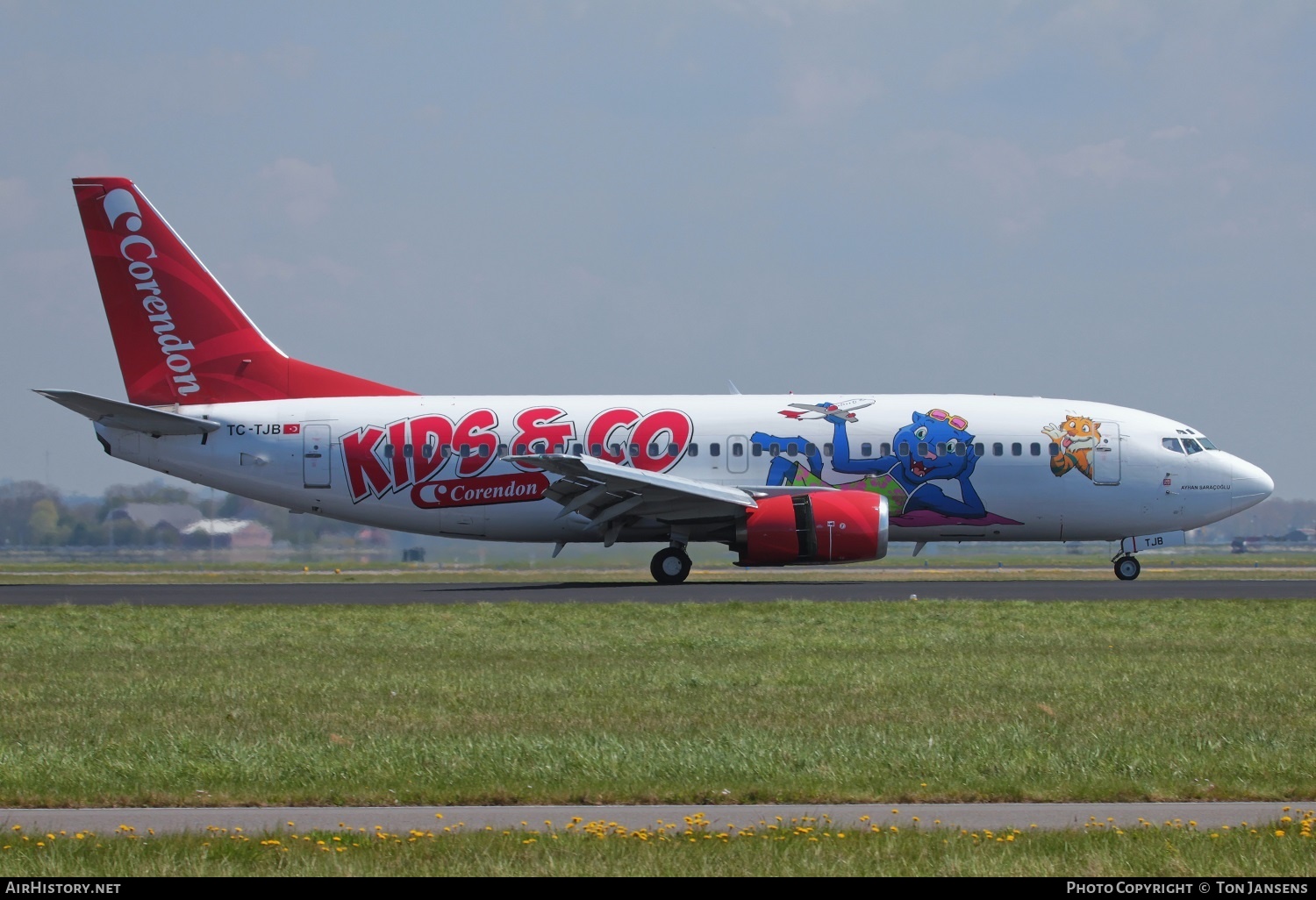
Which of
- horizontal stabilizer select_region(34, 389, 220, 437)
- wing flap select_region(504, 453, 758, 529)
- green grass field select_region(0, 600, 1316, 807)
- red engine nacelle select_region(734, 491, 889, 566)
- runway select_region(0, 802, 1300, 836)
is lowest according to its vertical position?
runway select_region(0, 802, 1300, 836)

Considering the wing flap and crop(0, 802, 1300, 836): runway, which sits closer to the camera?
crop(0, 802, 1300, 836): runway

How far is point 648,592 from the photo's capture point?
30.0 metres

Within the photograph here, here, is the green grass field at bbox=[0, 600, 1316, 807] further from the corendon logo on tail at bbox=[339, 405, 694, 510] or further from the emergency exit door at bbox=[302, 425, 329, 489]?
the emergency exit door at bbox=[302, 425, 329, 489]

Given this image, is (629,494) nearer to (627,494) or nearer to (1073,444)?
(627,494)

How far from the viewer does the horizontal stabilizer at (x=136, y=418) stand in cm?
3164

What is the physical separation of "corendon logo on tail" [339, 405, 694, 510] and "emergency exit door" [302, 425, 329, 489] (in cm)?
42

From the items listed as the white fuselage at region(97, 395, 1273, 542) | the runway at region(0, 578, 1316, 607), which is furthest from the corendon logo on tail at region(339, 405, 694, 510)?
the runway at region(0, 578, 1316, 607)

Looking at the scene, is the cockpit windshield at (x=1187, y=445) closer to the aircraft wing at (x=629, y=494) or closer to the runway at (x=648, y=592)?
the runway at (x=648, y=592)

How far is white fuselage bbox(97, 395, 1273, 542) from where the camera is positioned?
3284 cm

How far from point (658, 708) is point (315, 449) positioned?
21782 mm

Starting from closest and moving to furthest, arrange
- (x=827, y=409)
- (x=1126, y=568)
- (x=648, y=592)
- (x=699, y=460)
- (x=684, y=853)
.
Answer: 1. (x=684, y=853)
2. (x=648, y=592)
3. (x=699, y=460)
4. (x=827, y=409)
5. (x=1126, y=568)

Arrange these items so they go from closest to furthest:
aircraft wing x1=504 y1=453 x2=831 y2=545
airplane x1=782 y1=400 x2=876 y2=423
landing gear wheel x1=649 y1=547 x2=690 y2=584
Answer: aircraft wing x1=504 y1=453 x2=831 y2=545, airplane x1=782 y1=400 x2=876 y2=423, landing gear wheel x1=649 y1=547 x2=690 y2=584

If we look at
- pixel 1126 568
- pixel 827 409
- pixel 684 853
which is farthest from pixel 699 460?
pixel 684 853

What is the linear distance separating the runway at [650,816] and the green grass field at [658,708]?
24 centimetres
